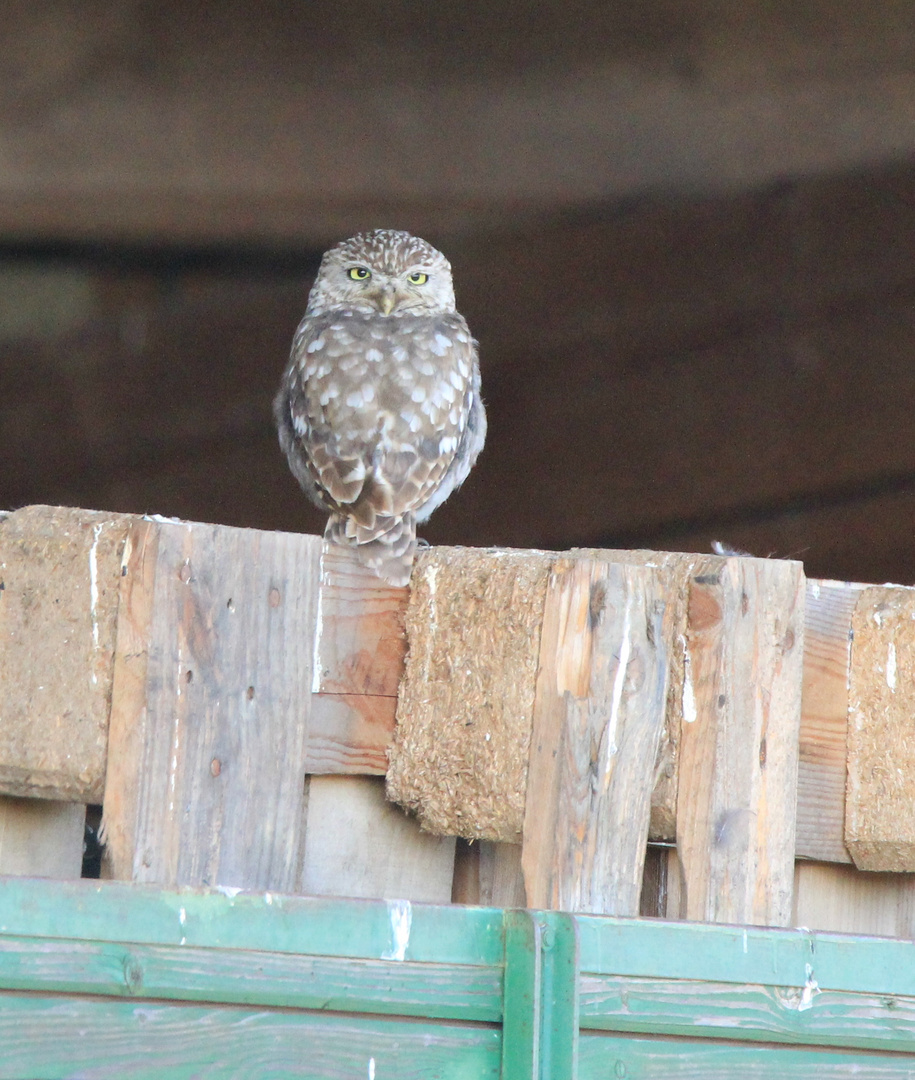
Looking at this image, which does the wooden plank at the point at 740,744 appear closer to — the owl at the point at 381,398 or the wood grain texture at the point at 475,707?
the wood grain texture at the point at 475,707

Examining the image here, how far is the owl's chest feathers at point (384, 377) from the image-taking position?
344 cm

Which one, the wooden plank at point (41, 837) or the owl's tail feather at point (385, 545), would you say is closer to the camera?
the wooden plank at point (41, 837)

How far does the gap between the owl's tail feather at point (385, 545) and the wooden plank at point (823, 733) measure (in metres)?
0.68

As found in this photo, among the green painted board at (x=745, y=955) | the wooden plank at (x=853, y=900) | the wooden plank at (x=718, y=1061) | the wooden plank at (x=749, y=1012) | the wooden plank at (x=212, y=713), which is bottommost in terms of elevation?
the wooden plank at (x=718, y=1061)

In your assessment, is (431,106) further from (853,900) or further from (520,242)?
(853,900)

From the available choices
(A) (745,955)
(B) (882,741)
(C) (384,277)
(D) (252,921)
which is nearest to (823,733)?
(B) (882,741)

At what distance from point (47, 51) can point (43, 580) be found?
394 centimetres

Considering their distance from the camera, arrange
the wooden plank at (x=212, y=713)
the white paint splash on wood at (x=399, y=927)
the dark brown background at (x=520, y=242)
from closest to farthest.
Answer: the white paint splash on wood at (x=399, y=927), the wooden plank at (x=212, y=713), the dark brown background at (x=520, y=242)

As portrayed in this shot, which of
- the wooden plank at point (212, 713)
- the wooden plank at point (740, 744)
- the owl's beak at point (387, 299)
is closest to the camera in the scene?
the wooden plank at point (212, 713)

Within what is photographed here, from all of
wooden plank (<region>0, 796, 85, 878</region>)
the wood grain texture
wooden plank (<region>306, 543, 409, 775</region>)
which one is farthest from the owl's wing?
wooden plank (<region>0, 796, 85, 878</region>)

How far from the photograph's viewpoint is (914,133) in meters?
5.78

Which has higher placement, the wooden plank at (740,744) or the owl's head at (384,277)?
the owl's head at (384,277)

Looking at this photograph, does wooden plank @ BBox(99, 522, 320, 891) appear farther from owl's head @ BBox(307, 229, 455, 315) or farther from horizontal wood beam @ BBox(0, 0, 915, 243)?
horizontal wood beam @ BBox(0, 0, 915, 243)

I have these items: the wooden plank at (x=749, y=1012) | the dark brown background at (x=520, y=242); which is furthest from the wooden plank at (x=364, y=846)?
the dark brown background at (x=520, y=242)
